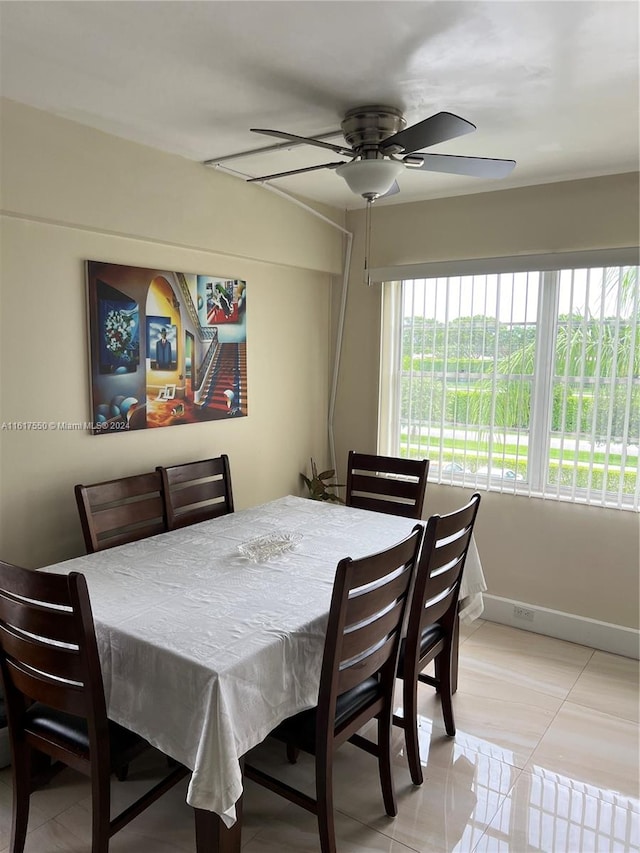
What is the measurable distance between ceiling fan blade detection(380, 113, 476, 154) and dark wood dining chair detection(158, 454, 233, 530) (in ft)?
5.46

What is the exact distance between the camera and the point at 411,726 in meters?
2.16

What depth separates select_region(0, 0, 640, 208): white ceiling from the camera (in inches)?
62.7

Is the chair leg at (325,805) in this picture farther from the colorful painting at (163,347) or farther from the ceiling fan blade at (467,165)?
the ceiling fan blade at (467,165)

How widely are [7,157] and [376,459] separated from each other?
2156mm

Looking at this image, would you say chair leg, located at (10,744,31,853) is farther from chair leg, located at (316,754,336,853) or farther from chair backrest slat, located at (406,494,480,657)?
chair backrest slat, located at (406,494,480,657)

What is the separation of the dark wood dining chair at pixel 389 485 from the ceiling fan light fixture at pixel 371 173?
144 cm

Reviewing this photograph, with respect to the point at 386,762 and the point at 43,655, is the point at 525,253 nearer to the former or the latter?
the point at 386,762

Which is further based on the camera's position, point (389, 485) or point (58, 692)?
point (389, 485)

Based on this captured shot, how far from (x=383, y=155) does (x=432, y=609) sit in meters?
1.62

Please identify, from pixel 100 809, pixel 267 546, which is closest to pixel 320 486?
pixel 267 546

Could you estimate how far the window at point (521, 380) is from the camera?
3.10 m

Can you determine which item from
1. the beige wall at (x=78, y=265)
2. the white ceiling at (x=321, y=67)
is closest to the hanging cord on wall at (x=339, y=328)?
the beige wall at (x=78, y=265)

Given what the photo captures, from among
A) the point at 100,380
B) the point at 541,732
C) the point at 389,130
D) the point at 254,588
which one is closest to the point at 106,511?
the point at 100,380

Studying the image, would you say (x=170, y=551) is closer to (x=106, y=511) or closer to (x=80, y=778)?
(x=106, y=511)
